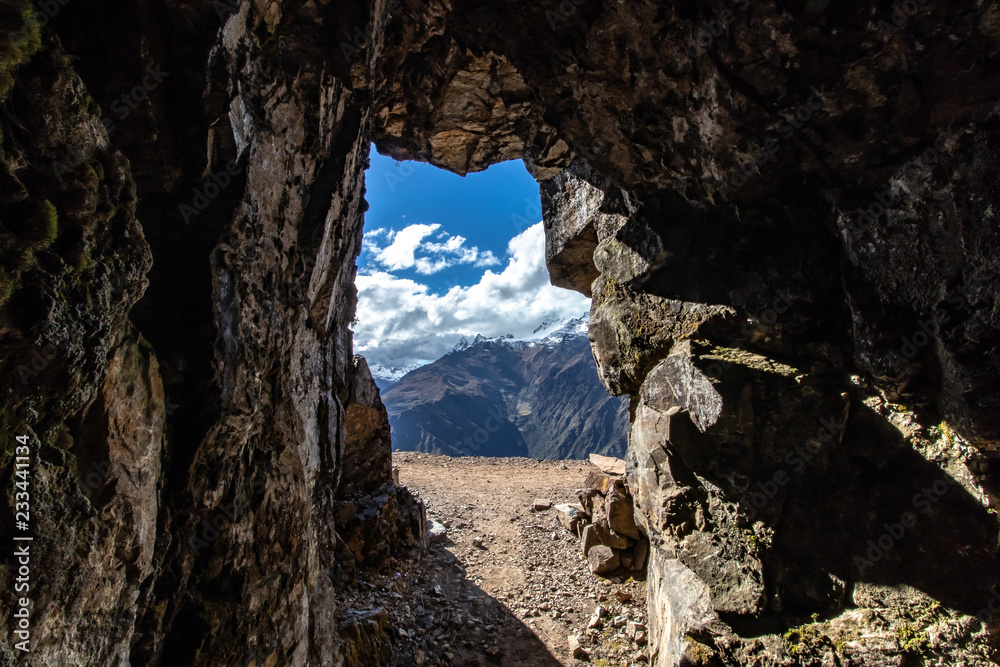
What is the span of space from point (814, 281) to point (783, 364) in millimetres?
1394

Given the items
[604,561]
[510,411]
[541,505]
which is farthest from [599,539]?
[510,411]

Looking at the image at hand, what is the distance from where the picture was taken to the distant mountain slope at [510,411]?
449 ft

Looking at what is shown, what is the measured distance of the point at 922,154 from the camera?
528 centimetres

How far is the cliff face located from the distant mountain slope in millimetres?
116310

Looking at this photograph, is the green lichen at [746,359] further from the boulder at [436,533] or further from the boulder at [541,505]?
the boulder at [541,505]

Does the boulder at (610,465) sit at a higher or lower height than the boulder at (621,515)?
higher

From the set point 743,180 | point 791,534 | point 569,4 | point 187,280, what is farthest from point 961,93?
point 187,280

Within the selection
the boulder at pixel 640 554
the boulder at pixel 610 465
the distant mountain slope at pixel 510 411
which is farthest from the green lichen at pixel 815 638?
the distant mountain slope at pixel 510 411

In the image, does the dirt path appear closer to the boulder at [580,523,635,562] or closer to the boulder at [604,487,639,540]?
the boulder at [580,523,635,562]

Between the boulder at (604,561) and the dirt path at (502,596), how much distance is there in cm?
22

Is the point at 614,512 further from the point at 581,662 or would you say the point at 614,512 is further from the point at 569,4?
the point at 569,4

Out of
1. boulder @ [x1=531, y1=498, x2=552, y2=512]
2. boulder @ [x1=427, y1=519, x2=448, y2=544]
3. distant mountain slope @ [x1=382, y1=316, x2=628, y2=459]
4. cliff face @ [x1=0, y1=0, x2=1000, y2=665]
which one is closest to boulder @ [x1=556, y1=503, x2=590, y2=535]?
boulder @ [x1=531, y1=498, x2=552, y2=512]

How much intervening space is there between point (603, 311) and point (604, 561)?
20.3 feet

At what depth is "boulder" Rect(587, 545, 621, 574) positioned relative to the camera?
1064 cm
